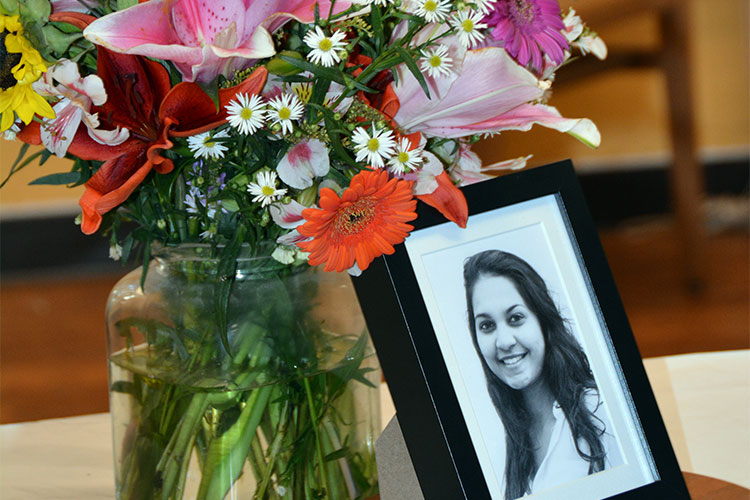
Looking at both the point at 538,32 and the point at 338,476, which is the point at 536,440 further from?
the point at 538,32

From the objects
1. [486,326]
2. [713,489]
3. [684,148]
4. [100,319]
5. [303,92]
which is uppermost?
[684,148]

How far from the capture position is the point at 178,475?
0.48 m

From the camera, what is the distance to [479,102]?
438mm

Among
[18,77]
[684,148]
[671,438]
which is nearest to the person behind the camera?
[18,77]

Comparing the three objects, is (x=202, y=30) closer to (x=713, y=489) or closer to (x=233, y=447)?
A: (x=233, y=447)

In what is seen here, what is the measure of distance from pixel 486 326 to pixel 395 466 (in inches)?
3.8

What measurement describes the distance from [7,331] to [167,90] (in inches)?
81.4

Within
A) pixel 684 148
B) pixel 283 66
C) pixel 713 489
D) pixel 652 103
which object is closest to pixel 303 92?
Answer: pixel 283 66

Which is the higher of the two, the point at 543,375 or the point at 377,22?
the point at 377,22

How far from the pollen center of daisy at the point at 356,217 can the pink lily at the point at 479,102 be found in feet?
0.21

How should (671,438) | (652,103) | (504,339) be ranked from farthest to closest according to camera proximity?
(652,103) < (671,438) < (504,339)

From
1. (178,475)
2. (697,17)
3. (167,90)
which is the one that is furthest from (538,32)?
(697,17)

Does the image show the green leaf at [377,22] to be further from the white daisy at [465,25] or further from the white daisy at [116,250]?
the white daisy at [116,250]

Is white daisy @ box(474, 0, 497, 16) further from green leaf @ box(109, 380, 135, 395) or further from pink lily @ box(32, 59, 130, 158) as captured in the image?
green leaf @ box(109, 380, 135, 395)
